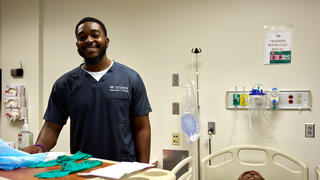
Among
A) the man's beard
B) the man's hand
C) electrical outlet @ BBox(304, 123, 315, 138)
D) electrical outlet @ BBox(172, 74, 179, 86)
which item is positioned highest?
the man's beard

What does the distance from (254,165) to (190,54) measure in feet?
3.43

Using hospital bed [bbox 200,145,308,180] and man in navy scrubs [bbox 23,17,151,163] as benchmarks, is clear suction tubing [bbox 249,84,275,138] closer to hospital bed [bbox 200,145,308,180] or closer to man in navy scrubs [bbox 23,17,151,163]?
hospital bed [bbox 200,145,308,180]

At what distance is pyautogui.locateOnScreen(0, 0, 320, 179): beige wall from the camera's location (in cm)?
211

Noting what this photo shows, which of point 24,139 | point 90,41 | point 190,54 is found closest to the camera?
point 90,41

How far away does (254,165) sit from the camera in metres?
2.01

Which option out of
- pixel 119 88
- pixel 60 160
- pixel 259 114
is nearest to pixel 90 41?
pixel 119 88

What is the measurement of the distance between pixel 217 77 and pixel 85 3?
1504 mm

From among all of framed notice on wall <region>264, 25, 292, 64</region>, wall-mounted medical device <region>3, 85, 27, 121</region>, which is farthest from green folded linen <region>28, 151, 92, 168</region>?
wall-mounted medical device <region>3, 85, 27, 121</region>

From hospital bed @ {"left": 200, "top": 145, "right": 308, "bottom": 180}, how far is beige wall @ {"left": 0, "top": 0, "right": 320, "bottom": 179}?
3.9 inches

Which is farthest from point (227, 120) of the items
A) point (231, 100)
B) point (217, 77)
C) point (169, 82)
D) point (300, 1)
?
point (300, 1)

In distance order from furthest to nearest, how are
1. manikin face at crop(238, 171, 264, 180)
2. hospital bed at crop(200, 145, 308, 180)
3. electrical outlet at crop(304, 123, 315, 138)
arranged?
electrical outlet at crop(304, 123, 315, 138)
hospital bed at crop(200, 145, 308, 180)
manikin face at crop(238, 171, 264, 180)

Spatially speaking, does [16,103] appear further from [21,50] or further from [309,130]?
[309,130]

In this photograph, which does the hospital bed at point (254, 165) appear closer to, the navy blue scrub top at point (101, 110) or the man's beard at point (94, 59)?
the navy blue scrub top at point (101, 110)

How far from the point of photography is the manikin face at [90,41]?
139 cm
